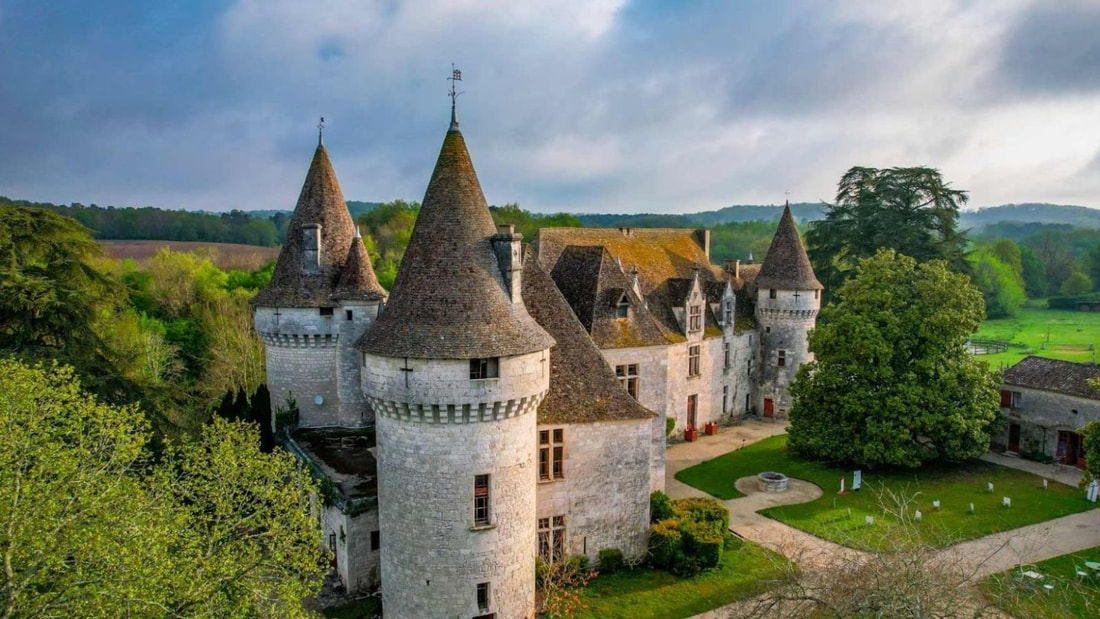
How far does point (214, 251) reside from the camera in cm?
8075

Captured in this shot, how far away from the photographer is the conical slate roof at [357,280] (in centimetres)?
2764

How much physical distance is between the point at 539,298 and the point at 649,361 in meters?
8.92

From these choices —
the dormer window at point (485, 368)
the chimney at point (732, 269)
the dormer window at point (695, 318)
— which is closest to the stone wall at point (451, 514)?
the dormer window at point (485, 368)

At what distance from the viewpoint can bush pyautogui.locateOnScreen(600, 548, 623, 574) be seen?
2348 cm

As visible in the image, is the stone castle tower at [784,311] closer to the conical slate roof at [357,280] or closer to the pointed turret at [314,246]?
the conical slate roof at [357,280]

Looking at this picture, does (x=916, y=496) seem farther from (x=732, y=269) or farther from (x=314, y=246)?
(x=314, y=246)

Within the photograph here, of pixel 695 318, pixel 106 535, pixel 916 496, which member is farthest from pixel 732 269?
pixel 106 535

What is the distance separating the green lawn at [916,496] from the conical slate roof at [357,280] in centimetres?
1673

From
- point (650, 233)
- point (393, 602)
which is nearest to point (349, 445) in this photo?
point (393, 602)

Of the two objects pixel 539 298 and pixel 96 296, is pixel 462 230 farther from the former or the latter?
pixel 96 296

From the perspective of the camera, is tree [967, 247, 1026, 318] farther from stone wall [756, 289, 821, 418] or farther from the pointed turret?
the pointed turret

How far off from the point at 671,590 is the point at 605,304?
12.4 metres

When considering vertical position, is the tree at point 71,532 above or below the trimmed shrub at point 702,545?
above

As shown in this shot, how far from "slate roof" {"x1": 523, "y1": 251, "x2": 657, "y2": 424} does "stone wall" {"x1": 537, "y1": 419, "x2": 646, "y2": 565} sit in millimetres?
363
